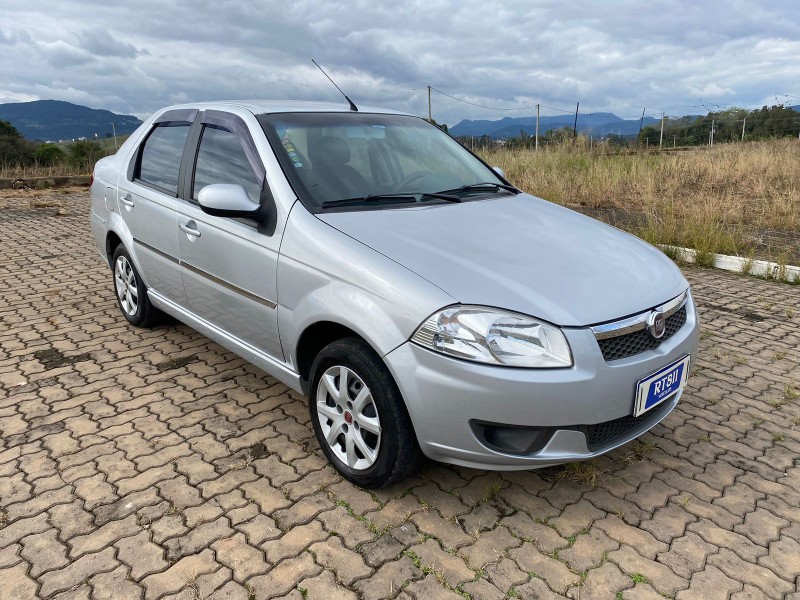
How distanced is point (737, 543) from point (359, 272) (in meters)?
1.95

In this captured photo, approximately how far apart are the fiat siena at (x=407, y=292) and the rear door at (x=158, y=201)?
3cm

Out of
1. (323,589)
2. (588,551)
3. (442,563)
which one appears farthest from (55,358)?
(588,551)

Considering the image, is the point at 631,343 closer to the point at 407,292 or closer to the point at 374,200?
the point at 407,292

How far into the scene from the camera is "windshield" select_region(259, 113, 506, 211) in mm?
3094

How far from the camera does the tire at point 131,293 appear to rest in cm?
459

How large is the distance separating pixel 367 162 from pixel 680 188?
9354 millimetres

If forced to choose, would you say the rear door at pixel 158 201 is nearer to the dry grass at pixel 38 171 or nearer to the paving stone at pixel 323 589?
the paving stone at pixel 323 589

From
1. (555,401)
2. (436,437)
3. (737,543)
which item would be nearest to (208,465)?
(436,437)

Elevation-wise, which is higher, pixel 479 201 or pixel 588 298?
pixel 479 201

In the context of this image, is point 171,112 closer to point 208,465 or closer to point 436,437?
point 208,465

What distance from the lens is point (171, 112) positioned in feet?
14.1

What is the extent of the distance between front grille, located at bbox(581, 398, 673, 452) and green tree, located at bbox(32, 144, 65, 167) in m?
18.6

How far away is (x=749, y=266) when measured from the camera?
6859 mm

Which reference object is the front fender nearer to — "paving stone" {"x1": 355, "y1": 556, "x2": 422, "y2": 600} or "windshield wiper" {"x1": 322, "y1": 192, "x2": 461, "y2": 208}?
"windshield wiper" {"x1": 322, "y1": 192, "x2": 461, "y2": 208}
